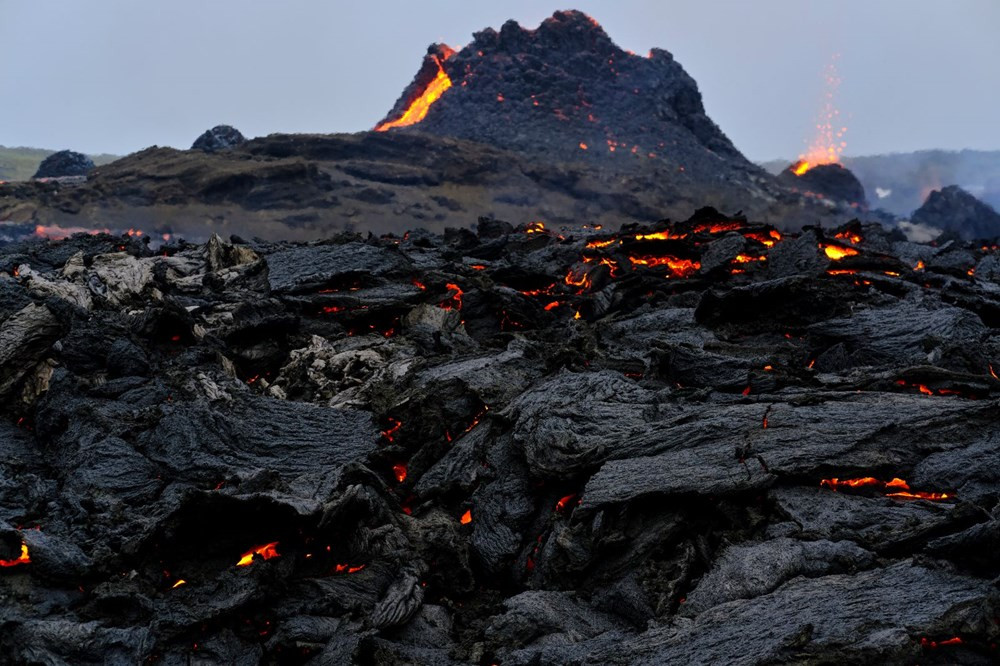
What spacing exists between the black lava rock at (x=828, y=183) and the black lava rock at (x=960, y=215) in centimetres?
1063

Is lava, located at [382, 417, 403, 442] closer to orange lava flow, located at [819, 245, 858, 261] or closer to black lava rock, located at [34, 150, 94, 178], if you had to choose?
orange lava flow, located at [819, 245, 858, 261]

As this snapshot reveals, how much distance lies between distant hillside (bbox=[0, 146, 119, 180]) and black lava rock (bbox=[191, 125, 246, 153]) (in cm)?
7925

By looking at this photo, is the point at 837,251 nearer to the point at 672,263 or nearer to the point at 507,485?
the point at 672,263

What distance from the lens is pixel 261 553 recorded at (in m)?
9.22

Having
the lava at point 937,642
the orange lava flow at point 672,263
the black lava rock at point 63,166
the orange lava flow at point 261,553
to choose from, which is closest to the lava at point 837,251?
the orange lava flow at point 672,263

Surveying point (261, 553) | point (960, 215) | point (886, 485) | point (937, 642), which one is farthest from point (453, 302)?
point (960, 215)

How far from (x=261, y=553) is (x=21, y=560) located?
3001 millimetres

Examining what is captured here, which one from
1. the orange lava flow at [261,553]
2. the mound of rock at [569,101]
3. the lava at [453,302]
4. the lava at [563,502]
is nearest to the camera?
the orange lava flow at [261,553]

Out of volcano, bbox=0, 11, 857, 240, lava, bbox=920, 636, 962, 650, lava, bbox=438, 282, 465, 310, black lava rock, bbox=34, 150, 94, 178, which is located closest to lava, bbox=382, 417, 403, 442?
lava, bbox=438, 282, 465, 310

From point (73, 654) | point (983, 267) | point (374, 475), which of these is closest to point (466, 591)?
point (374, 475)

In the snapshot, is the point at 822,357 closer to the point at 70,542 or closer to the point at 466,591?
the point at 466,591

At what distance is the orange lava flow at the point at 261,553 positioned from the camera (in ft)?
30.0

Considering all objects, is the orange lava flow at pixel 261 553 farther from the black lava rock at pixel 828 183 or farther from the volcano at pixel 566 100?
the black lava rock at pixel 828 183

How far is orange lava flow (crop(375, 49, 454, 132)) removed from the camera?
103m
